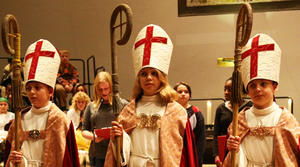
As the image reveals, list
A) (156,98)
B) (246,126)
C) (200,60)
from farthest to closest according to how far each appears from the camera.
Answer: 1. (200,60)
2. (156,98)
3. (246,126)

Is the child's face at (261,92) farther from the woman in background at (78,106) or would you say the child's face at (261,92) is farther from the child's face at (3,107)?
the child's face at (3,107)

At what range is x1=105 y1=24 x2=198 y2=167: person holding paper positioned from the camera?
2.75 meters

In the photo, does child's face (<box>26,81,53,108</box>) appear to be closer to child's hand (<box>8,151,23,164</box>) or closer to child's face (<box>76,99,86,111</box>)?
child's hand (<box>8,151,23,164</box>)

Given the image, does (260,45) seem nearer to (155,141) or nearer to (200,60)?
(155,141)

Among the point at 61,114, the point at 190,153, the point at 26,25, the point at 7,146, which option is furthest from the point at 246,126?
the point at 26,25

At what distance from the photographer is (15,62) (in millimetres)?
2850

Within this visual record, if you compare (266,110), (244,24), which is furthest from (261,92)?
(244,24)

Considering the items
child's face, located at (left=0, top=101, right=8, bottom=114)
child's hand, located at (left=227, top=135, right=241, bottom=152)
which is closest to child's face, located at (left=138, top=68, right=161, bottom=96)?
child's hand, located at (left=227, top=135, right=241, bottom=152)

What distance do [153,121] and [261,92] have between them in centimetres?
79

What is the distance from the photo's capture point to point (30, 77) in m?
2.88

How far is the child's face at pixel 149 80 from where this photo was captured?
112 inches

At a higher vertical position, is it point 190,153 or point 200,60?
point 200,60

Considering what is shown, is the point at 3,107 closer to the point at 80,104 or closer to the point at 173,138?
the point at 80,104

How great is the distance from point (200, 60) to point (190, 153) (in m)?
7.19
